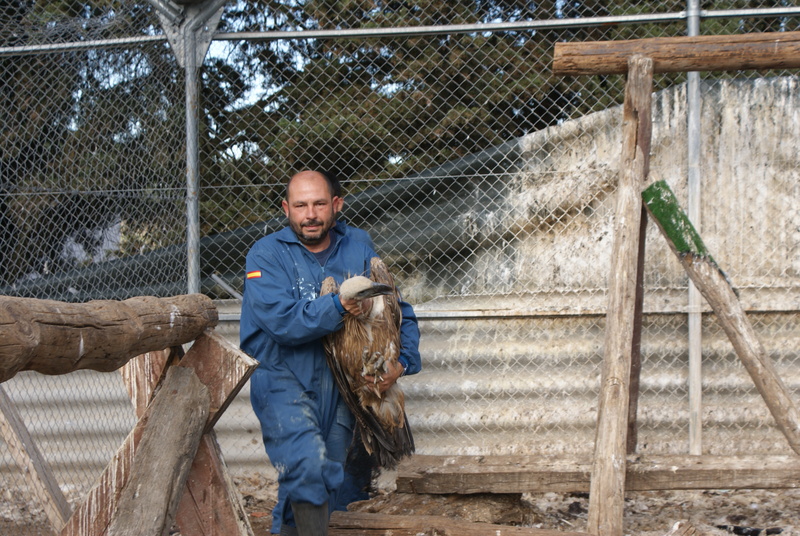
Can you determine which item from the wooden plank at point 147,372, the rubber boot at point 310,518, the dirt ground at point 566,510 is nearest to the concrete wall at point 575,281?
the dirt ground at point 566,510

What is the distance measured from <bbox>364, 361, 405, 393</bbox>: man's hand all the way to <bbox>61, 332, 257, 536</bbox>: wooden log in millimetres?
744

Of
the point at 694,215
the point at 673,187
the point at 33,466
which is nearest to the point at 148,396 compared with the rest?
the point at 33,466

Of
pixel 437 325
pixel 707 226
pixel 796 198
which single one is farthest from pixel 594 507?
pixel 796 198

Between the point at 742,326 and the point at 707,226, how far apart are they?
4.10 feet

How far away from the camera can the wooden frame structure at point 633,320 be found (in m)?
3.90

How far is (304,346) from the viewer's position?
3625 millimetres

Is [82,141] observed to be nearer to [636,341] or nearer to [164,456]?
[164,456]

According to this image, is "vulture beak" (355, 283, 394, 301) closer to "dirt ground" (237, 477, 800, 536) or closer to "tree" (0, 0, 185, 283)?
"dirt ground" (237, 477, 800, 536)

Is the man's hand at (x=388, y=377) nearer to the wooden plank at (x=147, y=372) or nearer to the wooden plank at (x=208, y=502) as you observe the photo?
the wooden plank at (x=208, y=502)

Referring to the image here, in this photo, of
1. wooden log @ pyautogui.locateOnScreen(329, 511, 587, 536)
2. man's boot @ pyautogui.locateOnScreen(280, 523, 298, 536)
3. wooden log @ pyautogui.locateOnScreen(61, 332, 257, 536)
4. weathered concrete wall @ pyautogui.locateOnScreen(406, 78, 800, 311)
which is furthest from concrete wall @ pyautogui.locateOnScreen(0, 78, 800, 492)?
wooden log @ pyautogui.locateOnScreen(61, 332, 257, 536)

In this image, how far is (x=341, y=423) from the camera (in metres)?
3.71

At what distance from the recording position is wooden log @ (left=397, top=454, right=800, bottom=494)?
3955 millimetres

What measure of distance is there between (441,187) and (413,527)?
245 cm

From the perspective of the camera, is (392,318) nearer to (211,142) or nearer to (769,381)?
(769,381)
